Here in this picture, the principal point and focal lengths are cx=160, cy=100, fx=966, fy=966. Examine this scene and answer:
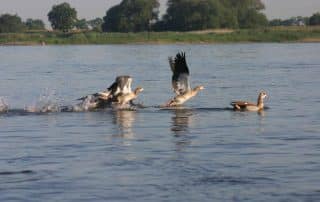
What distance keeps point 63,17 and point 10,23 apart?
11.2 metres

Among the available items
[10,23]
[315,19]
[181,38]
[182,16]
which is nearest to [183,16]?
[182,16]

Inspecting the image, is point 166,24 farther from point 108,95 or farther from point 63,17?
point 108,95

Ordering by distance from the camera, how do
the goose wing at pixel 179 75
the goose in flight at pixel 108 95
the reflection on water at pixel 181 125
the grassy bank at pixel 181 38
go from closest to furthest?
the reflection on water at pixel 181 125, the goose in flight at pixel 108 95, the goose wing at pixel 179 75, the grassy bank at pixel 181 38

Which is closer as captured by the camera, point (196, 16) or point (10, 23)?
point (196, 16)

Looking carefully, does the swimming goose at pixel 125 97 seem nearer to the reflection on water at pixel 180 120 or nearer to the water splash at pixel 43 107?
the reflection on water at pixel 180 120

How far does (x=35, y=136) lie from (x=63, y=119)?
10.5ft

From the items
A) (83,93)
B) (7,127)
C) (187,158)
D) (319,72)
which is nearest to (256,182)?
(187,158)

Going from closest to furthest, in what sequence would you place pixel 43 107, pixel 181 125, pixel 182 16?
pixel 181 125, pixel 43 107, pixel 182 16

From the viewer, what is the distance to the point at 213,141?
15.2m

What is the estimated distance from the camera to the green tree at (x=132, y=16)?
113375mm

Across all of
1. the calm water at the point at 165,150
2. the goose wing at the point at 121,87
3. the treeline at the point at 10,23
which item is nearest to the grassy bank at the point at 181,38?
the treeline at the point at 10,23

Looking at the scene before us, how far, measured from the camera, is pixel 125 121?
61.8ft

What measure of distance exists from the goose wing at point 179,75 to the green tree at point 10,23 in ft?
358

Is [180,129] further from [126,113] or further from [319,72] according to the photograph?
[319,72]
